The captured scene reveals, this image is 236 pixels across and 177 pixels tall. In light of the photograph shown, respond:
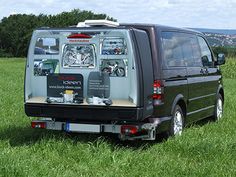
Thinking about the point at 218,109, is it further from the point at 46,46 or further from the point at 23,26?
the point at 23,26

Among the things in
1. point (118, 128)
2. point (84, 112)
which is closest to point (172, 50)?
point (118, 128)

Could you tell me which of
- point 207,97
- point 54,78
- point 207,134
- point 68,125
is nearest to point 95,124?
point 68,125

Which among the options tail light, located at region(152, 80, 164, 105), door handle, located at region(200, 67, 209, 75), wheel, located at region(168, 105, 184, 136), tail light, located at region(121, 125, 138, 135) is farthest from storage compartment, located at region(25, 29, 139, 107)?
door handle, located at region(200, 67, 209, 75)

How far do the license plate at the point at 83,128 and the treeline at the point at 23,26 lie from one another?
86.5 meters

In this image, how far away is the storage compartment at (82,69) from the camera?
789cm

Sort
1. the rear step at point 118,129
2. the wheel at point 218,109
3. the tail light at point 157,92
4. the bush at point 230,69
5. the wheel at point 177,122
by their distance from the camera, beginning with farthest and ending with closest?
1. the bush at point 230,69
2. the wheel at point 218,109
3. the wheel at point 177,122
4. the tail light at point 157,92
5. the rear step at point 118,129

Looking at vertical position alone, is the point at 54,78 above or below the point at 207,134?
above

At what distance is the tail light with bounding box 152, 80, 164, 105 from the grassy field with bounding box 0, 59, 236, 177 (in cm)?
68

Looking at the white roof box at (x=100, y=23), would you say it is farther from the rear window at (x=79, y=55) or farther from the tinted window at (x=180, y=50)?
the tinted window at (x=180, y=50)

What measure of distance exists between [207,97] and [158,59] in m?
3.00

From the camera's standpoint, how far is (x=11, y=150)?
7.41 m

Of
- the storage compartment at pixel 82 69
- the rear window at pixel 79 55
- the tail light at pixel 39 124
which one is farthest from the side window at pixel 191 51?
the tail light at pixel 39 124

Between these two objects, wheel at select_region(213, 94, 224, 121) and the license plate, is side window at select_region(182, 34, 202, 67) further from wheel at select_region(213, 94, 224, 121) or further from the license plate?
the license plate

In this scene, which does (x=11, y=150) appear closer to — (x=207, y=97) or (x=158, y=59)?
(x=158, y=59)
